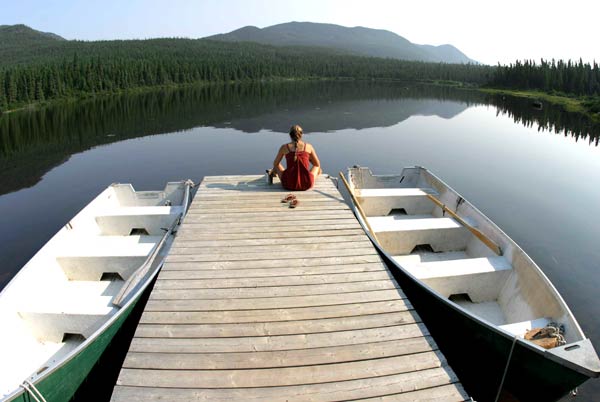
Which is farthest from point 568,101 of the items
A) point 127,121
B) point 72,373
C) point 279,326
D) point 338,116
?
point 72,373

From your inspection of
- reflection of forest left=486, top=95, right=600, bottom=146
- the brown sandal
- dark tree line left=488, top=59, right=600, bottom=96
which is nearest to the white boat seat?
the brown sandal

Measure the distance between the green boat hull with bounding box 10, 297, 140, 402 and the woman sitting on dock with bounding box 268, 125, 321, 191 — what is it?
4.61m

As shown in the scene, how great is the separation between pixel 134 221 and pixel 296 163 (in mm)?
3725

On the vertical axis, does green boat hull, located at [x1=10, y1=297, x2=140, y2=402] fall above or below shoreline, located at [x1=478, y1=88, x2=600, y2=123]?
below

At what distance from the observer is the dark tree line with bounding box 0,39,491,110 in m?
49.1

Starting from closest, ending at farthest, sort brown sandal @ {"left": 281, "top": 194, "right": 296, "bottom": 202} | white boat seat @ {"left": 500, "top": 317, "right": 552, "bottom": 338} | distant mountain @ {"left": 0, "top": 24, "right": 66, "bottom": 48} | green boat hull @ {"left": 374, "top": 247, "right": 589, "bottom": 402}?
green boat hull @ {"left": 374, "top": 247, "right": 589, "bottom": 402} → white boat seat @ {"left": 500, "top": 317, "right": 552, "bottom": 338} → brown sandal @ {"left": 281, "top": 194, "right": 296, "bottom": 202} → distant mountain @ {"left": 0, "top": 24, "right": 66, "bottom": 48}

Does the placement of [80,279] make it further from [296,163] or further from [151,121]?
[151,121]

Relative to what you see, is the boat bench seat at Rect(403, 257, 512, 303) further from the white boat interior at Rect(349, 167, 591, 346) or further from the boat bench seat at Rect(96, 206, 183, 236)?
the boat bench seat at Rect(96, 206, 183, 236)

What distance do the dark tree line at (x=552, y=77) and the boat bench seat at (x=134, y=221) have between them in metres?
65.1

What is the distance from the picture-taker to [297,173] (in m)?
8.44

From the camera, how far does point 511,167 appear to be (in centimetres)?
1805

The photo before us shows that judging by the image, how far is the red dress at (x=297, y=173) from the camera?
8.23 m

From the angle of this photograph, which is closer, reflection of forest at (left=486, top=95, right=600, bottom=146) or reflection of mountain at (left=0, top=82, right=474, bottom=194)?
reflection of mountain at (left=0, top=82, right=474, bottom=194)

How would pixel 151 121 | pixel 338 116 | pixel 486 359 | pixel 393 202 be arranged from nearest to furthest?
pixel 486 359, pixel 393 202, pixel 151 121, pixel 338 116
